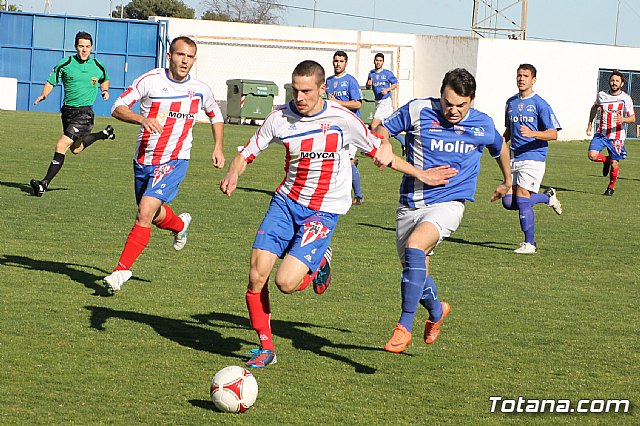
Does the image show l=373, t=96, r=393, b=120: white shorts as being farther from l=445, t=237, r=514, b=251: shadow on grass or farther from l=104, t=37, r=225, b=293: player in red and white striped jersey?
l=104, t=37, r=225, b=293: player in red and white striped jersey

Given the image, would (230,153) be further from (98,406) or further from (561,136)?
(561,136)

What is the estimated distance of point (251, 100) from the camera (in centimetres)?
3859

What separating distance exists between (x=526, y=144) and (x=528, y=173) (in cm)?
37

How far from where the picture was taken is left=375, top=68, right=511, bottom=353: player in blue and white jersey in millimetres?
6824

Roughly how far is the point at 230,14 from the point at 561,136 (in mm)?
32584

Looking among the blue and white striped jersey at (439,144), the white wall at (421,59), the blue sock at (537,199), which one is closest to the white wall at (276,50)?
the white wall at (421,59)

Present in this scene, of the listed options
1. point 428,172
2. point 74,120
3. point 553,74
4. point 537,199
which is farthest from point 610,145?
point 553,74

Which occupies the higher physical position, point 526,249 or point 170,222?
point 170,222

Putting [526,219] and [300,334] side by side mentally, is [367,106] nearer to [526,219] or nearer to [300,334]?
[526,219]

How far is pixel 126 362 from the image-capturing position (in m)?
6.37

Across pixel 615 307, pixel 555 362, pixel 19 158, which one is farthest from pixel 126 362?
pixel 19 158

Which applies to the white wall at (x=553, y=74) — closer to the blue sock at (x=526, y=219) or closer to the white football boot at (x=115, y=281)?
the blue sock at (x=526, y=219)

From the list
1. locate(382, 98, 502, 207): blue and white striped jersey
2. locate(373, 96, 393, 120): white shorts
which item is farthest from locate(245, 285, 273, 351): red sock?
locate(373, 96, 393, 120): white shorts

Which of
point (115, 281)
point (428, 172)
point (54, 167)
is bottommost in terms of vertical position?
point (115, 281)
